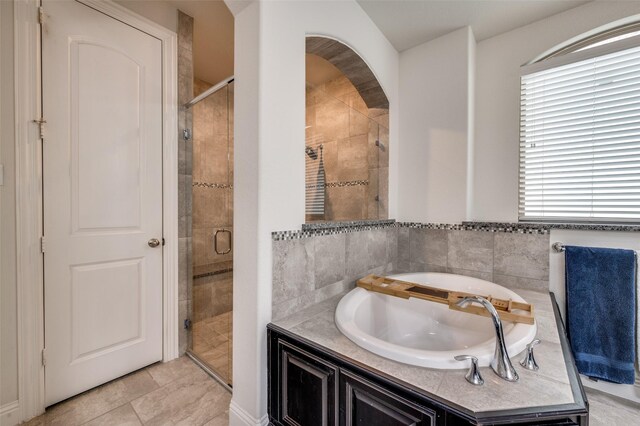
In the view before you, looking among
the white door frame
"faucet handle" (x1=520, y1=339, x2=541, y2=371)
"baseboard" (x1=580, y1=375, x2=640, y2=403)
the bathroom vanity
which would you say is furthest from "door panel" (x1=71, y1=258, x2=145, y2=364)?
"baseboard" (x1=580, y1=375, x2=640, y2=403)

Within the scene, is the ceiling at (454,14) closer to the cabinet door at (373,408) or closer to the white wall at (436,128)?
the white wall at (436,128)

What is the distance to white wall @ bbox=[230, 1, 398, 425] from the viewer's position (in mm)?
1312

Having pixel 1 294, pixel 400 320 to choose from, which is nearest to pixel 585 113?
pixel 400 320

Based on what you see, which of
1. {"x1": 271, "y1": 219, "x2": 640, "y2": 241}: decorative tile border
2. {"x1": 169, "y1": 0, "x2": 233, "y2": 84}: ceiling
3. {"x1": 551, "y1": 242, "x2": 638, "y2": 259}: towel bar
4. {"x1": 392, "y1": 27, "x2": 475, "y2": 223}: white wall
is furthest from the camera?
{"x1": 392, "y1": 27, "x2": 475, "y2": 223}: white wall

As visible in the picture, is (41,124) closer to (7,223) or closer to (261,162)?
(7,223)

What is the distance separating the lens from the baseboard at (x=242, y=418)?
4.33 feet

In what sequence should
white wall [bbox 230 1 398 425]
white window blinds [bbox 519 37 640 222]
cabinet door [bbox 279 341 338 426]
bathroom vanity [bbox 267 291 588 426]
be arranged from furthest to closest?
white window blinds [bbox 519 37 640 222] < white wall [bbox 230 1 398 425] < cabinet door [bbox 279 341 338 426] < bathroom vanity [bbox 267 291 588 426]

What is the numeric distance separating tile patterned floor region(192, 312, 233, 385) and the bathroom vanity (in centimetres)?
79

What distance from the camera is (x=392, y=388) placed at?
910mm

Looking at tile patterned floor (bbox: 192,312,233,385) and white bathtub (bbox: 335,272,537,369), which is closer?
white bathtub (bbox: 335,272,537,369)

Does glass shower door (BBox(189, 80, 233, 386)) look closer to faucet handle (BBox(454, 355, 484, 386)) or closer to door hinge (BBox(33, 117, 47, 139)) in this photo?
door hinge (BBox(33, 117, 47, 139))

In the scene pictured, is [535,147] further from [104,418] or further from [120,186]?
[104,418]

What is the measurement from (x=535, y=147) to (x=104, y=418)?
3310 millimetres

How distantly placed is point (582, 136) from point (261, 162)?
7.20 ft
